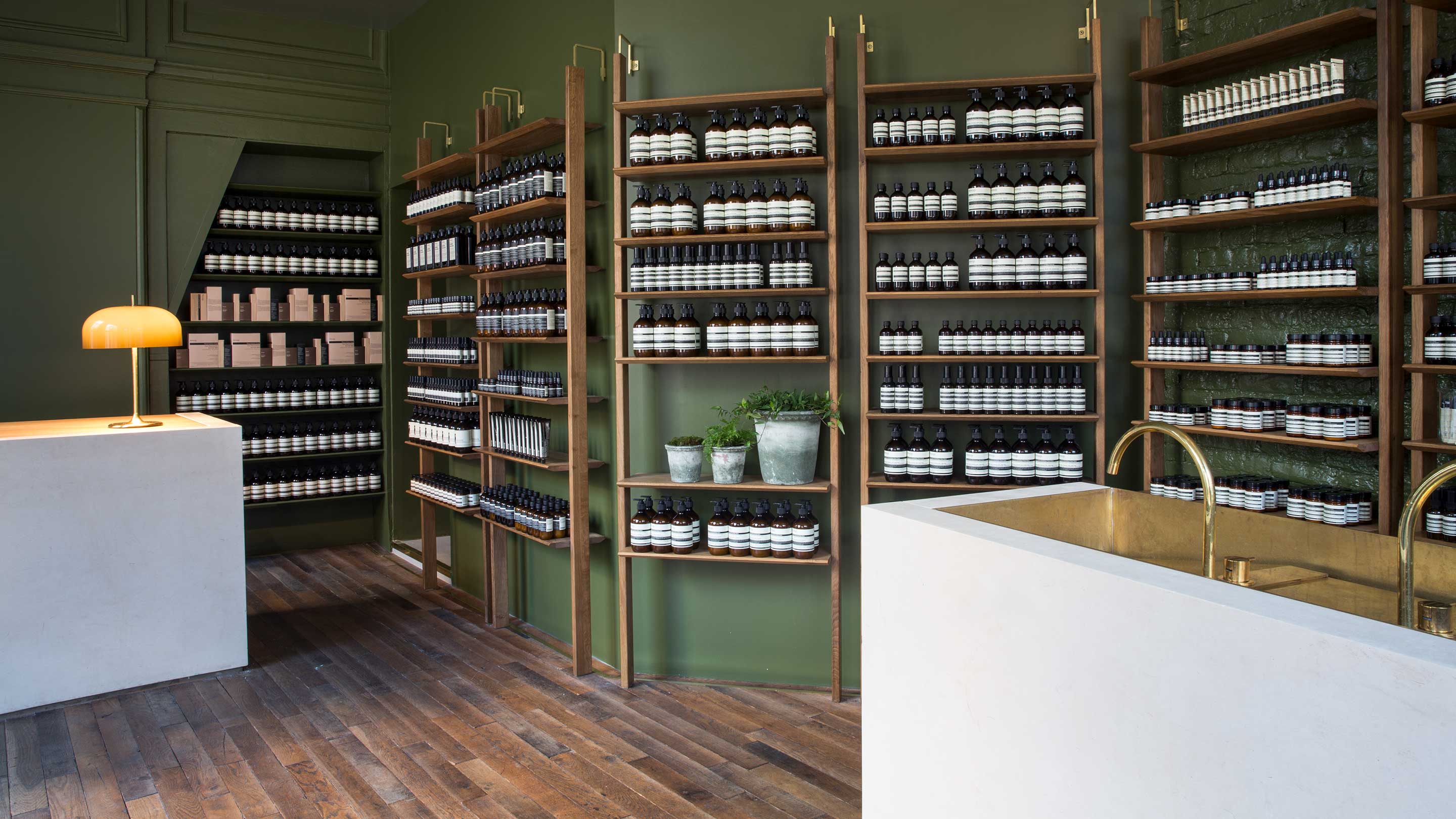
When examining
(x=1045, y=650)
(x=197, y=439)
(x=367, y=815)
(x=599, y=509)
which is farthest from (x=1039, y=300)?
(x=197, y=439)

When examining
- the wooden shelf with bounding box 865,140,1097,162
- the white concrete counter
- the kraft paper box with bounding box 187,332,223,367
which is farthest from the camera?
the kraft paper box with bounding box 187,332,223,367

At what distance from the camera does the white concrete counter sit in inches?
48.4

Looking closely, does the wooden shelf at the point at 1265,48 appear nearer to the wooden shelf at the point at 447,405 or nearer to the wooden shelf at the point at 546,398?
the wooden shelf at the point at 546,398

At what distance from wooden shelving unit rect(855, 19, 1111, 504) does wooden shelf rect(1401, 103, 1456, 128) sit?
0.93 m

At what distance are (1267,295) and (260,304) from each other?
18.2 ft

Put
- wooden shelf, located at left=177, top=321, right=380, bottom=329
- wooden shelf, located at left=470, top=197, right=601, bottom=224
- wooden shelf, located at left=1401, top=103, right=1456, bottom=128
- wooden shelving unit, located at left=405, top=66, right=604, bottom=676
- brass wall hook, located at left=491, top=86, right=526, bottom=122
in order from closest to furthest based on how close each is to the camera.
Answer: wooden shelf, located at left=1401, top=103, right=1456, bottom=128 → wooden shelving unit, located at left=405, top=66, right=604, bottom=676 → wooden shelf, located at left=470, top=197, right=601, bottom=224 → brass wall hook, located at left=491, top=86, right=526, bottom=122 → wooden shelf, located at left=177, top=321, right=380, bottom=329

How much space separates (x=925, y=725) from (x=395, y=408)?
5330mm

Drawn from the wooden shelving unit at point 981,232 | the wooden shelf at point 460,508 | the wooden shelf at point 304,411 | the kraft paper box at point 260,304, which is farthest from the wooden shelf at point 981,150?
the kraft paper box at point 260,304

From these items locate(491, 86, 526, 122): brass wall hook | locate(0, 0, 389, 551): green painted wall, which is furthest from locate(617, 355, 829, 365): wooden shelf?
locate(0, 0, 389, 551): green painted wall

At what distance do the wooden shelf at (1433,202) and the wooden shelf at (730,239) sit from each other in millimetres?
1810

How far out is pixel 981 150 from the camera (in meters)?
3.62

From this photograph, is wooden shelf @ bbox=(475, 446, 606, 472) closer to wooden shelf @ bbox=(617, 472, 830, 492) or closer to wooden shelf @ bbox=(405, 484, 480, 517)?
wooden shelf @ bbox=(617, 472, 830, 492)

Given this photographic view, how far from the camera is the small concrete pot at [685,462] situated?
388 cm

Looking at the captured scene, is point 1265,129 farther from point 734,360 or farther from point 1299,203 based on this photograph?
point 734,360
